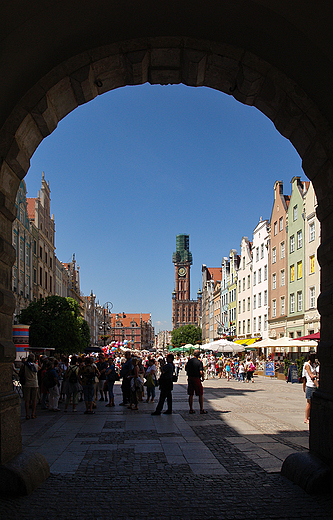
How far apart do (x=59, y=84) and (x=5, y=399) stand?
3.87 metres

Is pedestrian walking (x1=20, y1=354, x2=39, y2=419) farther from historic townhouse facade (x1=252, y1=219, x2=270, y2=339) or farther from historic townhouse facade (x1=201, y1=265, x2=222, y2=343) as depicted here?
historic townhouse facade (x1=201, y1=265, x2=222, y2=343)

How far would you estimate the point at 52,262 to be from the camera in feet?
186

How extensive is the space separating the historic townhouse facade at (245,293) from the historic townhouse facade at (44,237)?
21635 mm

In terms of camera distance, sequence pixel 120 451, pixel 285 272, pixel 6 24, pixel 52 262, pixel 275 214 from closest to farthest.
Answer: pixel 6 24, pixel 120 451, pixel 285 272, pixel 275 214, pixel 52 262

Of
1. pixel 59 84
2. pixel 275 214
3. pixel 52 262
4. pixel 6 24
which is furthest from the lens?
pixel 52 262

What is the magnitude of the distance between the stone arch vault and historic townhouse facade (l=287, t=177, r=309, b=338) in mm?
31173

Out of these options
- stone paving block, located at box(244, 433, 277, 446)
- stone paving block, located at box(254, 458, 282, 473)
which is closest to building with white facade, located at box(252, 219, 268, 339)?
stone paving block, located at box(244, 433, 277, 446)

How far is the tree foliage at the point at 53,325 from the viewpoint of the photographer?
32594 millimetres

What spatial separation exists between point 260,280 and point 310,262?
14.3 meters

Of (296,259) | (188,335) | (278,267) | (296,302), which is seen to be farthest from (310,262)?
(188,335)

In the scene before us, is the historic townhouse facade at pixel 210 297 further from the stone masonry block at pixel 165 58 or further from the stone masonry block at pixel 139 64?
the stone masonry block at pixel 165 58

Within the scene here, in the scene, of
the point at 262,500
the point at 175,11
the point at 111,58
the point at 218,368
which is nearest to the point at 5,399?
the point at 262,500

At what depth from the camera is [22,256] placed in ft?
133

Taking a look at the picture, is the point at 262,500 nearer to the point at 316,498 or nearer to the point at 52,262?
the point at 316,498
